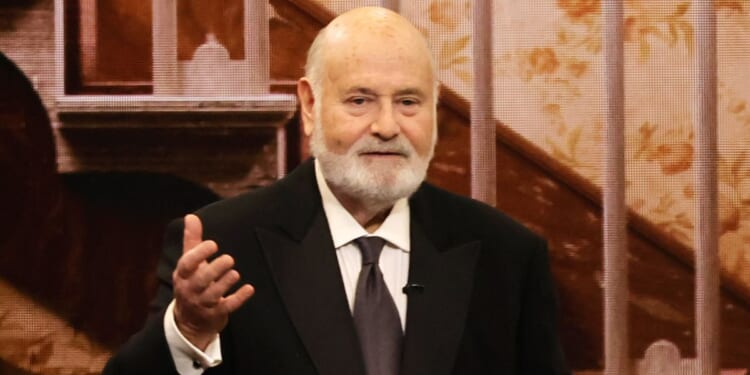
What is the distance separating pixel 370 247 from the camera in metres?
1.67

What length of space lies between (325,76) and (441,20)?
2.66 feet

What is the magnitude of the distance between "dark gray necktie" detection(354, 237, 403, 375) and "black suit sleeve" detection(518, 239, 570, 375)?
0.71ft

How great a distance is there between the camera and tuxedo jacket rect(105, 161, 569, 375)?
61.5 inches

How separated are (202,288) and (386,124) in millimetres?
434

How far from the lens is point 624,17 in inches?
97.5

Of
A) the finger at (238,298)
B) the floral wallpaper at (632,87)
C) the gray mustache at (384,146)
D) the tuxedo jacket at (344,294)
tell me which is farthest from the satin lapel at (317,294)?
the floral wallpaper at (632,87)

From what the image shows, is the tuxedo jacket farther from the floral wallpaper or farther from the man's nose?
the floral wallpaper

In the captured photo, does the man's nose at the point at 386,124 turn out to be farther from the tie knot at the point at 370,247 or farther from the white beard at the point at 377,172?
the tie knot at the point at 370,247

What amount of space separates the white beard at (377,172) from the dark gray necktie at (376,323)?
10 cm

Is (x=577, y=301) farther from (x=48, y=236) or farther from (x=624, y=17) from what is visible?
(x=48, y=236)

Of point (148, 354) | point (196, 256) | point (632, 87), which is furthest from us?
point (632, 87)

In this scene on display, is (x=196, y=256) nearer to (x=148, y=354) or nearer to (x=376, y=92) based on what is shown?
(x=148, y=354)

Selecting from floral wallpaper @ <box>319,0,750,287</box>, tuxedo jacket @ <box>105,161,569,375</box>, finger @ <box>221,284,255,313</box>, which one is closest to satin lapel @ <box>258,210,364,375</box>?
tuxedo jacket @ <box>105,161,569,375</box>

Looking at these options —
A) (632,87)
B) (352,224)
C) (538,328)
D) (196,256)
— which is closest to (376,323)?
(352,224)
